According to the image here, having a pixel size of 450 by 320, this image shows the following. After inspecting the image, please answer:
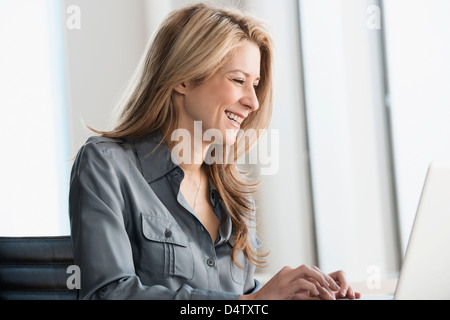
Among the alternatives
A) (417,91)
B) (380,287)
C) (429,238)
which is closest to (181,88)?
(429,238)

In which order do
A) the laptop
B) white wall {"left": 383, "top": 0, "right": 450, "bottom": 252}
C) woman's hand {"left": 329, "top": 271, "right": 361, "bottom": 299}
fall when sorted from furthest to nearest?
white wall {"left": 383, "top": 0, "right": 450, "bottom": 252} < woman's hand {"left": 329, "top": 271, "right": 361, "bottom": 299} < the laptop

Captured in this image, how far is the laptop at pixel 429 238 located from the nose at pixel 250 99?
2.44 ft

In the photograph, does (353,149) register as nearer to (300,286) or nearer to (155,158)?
(155,158)

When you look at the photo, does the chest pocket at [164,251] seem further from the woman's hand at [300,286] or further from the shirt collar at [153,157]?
the woman's hand at [300,286]

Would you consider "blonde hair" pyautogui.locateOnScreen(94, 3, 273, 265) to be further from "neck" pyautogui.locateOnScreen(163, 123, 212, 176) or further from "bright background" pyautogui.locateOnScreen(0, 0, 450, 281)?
"bright background" pyautogui.locateOnScreen(0, 0, 450, 281)

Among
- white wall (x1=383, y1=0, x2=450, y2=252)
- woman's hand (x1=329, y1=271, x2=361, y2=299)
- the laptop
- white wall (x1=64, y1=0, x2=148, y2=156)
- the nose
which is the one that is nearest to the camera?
the laptop

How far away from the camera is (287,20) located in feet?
9.18

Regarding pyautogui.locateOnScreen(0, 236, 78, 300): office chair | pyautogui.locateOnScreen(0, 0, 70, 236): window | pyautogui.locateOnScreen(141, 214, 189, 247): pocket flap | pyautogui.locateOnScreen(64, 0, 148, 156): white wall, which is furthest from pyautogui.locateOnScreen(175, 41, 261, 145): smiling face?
pyautogui.locateOnScreen(0, 0, 70, 236): window

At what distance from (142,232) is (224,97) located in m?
0.41

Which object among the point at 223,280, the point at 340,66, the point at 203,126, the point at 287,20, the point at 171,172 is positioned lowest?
the point at 223,280

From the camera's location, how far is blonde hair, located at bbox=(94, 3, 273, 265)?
137cm

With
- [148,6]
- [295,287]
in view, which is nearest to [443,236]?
[295,287]

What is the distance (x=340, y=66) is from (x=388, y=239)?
35.1 inches

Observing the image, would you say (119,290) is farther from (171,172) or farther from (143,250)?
(171,172)
